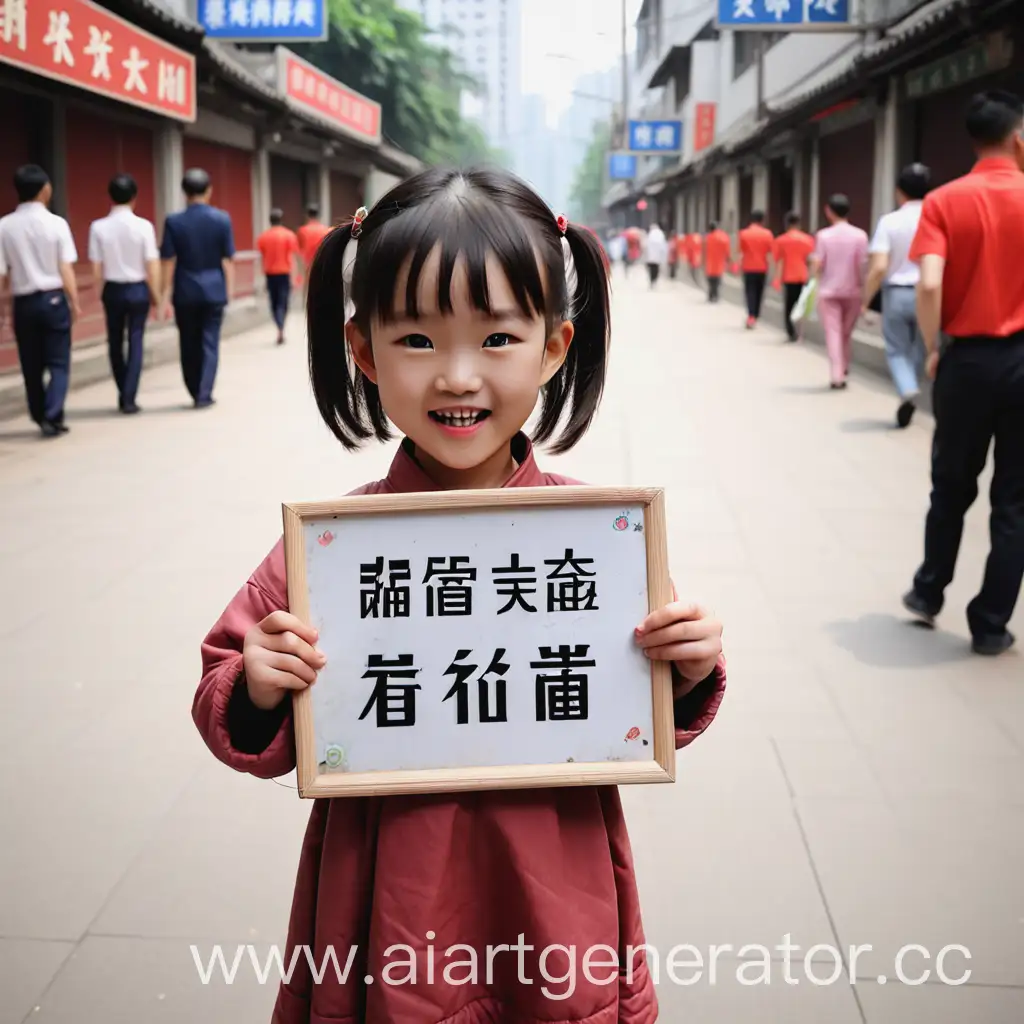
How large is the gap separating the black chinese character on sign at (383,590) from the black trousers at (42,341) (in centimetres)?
742


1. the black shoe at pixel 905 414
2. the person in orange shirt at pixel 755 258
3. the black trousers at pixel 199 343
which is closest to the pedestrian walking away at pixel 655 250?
the person in orange shirt at pixel 755 258

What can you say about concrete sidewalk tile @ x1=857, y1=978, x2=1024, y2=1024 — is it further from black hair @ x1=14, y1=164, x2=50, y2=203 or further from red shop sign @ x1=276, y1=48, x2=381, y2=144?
red shop sign @ x1=276, y1=48, x2=381, y2=144

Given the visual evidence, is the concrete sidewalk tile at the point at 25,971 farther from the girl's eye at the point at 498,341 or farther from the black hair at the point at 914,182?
the black hair at the point at 914,182

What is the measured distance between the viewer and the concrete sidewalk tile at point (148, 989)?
2400 mm

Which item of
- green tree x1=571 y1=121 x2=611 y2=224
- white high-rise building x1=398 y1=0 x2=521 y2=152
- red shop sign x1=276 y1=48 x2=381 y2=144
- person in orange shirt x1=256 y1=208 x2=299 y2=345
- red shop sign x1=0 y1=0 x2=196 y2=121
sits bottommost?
person in orange shirt x1=256 y1=208 x2=299 y2=345

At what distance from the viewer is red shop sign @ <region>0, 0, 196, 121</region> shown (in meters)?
9.49

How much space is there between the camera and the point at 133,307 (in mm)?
9461

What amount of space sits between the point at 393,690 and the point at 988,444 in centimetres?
328

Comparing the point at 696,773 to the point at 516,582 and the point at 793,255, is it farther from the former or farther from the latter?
the point at 793,255

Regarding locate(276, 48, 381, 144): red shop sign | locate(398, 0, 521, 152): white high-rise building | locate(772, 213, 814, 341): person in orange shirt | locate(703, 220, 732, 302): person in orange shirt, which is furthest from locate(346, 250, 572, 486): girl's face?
locate(398, 0, 521, 152): white high-rise building

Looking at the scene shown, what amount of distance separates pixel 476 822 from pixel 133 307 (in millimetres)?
8541

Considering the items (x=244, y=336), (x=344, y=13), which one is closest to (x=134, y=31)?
(x=244, y=336)

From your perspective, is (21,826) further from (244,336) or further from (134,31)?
(244,336)

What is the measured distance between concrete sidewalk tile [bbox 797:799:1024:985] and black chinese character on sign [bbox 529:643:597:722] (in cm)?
132
